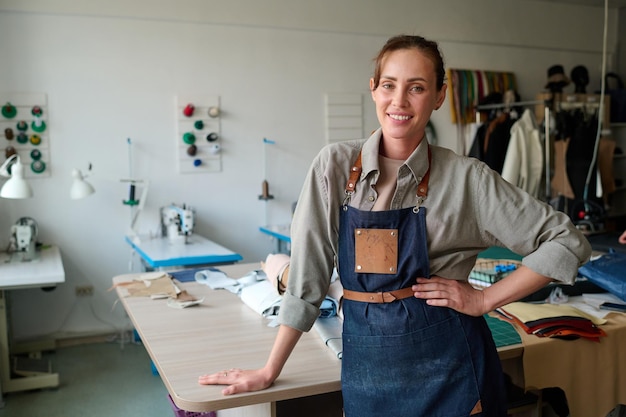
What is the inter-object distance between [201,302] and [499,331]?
1.12 m

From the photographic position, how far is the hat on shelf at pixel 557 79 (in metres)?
6.39

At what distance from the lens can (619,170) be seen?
689 centimetres

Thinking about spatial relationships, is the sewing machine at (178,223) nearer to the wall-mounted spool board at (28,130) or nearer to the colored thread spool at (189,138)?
the colored thread spool at (189,138)

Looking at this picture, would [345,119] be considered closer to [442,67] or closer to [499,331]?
[499,331]

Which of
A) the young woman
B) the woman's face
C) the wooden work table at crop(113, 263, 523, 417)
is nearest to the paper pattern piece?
the wooden work table at crop(113, 263, 523, 417)

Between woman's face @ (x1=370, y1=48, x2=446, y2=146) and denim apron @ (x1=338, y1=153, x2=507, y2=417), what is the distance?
5.4 inches

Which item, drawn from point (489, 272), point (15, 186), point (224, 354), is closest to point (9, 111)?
point (15, 186)

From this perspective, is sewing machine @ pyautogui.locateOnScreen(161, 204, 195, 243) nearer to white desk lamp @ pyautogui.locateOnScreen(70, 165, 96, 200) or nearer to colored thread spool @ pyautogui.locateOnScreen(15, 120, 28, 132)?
white desk lamp @ pyautogui.locateOnScreen(70, 165, 96, 200)

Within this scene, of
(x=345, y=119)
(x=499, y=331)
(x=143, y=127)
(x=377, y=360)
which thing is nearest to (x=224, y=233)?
(x=143, y=127)

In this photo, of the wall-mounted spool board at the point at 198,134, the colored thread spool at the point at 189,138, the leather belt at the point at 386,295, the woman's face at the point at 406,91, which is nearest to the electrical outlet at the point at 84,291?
the wall-mounted spool board at the point at 198,134

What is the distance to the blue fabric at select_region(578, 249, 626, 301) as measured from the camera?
8.13 ft

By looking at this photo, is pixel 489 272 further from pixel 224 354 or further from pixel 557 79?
pixel 557 79

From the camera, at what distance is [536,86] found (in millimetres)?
6707

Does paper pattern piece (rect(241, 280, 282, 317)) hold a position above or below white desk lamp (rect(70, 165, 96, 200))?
below
